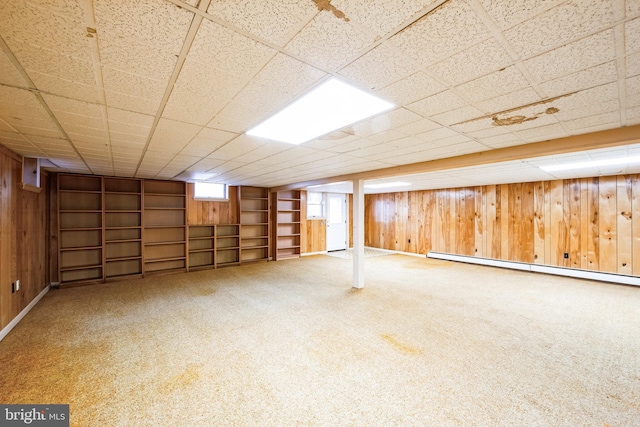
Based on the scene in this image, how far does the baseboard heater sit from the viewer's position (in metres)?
4.91

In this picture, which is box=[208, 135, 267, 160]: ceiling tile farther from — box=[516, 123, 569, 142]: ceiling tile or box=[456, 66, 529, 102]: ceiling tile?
box=[516, 123, 569, 142]: ceiling tile

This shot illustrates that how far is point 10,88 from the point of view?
1.57 m

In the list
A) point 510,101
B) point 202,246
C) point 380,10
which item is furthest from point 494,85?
point 202,246

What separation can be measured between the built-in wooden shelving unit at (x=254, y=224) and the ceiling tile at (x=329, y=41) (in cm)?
609

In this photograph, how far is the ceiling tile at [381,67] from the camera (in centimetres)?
124

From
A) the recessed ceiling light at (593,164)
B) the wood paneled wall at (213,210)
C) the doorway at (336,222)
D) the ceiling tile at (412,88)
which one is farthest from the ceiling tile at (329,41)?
the doorway at (336,222)

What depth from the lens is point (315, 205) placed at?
8.71 metres

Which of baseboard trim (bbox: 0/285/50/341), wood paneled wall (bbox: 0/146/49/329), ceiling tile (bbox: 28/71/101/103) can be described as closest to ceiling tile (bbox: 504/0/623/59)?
ceiling tile (bbox: 28/71/101/103)

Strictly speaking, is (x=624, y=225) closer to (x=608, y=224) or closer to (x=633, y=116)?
(x=608, y=224)

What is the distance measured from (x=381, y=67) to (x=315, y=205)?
7.39m

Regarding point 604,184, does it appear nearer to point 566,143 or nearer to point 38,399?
point 566,143

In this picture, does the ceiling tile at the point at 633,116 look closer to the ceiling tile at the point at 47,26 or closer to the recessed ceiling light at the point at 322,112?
the recessed ceiling light at the point at 322,112

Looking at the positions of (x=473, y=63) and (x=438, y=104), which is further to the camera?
(x=438, y=104)

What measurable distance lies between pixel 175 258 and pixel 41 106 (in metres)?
4.68
